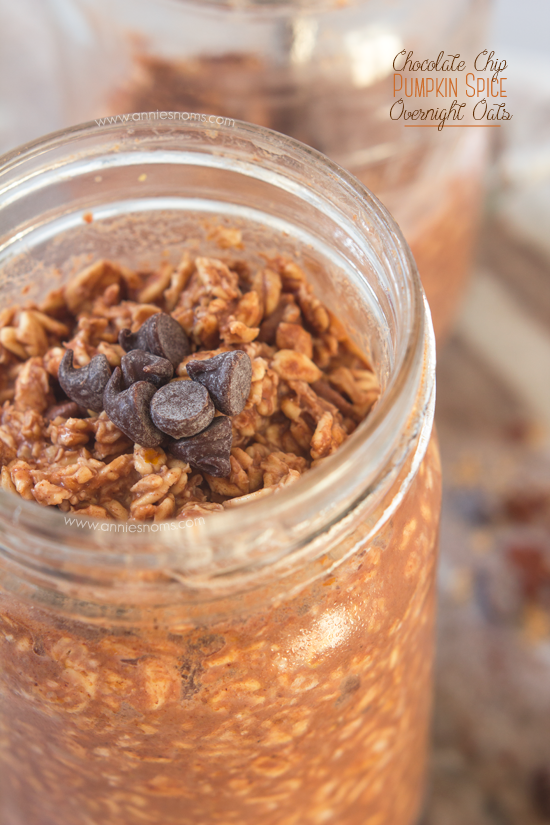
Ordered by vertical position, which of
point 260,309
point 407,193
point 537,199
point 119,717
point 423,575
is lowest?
point 119,717

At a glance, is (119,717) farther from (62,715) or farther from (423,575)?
(423,575)

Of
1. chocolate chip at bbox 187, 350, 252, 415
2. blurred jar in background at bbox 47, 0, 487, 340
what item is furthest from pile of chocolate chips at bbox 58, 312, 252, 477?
blurred jar in background at bbox 47, 0, 487, 340

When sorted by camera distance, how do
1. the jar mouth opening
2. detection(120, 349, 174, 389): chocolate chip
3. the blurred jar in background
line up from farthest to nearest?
the blurred jar in background < detection(120, 349, 174, 389): chocolate chip < the jar mouth opening

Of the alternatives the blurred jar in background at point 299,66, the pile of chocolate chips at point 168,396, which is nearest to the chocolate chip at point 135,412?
the pile of chocolate chips at point 168,396

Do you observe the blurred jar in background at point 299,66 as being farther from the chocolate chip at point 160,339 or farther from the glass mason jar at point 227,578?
the chocolate chip at point 160,339

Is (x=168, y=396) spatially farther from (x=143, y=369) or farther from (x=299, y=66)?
(x=299, y=66)

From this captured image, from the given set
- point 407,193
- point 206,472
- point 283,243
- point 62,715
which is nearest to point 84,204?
point 283,243

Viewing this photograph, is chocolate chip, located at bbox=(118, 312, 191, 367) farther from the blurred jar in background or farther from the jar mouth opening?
the blurred jar in background
